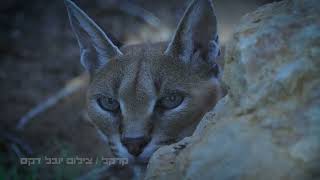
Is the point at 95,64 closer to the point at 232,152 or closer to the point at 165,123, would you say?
the point at 165,123

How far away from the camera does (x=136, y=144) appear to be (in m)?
4.38

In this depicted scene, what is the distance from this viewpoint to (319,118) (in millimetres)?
3021

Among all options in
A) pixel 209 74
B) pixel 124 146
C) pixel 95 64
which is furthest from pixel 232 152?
pixel 95 64

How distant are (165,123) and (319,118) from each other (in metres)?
1.71

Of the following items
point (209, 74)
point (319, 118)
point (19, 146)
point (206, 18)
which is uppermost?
point (319, 118)

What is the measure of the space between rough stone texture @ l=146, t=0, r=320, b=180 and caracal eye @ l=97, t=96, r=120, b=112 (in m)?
1.41

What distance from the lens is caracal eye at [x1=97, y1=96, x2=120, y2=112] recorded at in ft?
16.0

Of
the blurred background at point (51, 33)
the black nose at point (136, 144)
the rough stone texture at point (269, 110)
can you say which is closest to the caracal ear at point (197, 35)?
the black nose at point (136, 144)

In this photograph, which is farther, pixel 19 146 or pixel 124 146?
pixel 19 146

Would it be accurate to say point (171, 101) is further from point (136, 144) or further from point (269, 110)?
point (269, 110)

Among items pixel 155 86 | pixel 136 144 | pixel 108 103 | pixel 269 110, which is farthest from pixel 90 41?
pixel 269 110

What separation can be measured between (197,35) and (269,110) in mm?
1652

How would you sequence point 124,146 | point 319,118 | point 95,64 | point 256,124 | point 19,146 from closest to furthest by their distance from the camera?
1. point 319,118
2. point 256,124
3. point 124,146
4. point 95,64
5. point 19,146

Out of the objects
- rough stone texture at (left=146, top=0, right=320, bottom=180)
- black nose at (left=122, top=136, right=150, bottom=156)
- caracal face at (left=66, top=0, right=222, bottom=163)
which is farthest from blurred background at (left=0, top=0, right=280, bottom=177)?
rough stone texture at (left=146, top=0, right=320, bottom=180)
